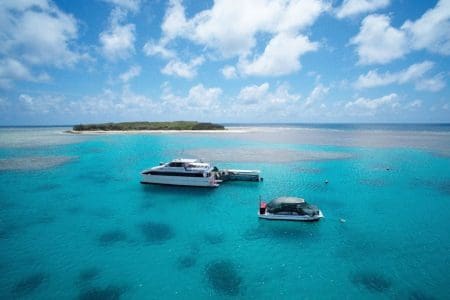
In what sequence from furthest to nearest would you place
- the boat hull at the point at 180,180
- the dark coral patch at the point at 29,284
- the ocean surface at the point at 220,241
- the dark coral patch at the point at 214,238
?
the boat hull at the point at 180,180 < the dark coral patch at the point at 214,238 < the ocean surface at the point at 220,241 < the dark coral patch at the point at 29,284

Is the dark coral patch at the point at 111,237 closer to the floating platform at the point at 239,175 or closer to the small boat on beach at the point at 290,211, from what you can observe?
the small boat on beach at the point at 290,211

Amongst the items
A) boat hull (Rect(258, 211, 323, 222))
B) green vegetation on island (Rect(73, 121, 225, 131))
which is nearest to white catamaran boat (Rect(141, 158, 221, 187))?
boat hull (Rect(258, 211, 323, 222))

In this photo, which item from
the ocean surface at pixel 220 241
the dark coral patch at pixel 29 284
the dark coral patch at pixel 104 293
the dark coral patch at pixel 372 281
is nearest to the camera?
the dark coral patch at pixel 104 293

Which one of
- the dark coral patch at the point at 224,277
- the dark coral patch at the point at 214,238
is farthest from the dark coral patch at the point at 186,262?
the dark coral patch at the point at 214,238

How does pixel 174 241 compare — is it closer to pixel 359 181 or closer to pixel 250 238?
pixel 250 238

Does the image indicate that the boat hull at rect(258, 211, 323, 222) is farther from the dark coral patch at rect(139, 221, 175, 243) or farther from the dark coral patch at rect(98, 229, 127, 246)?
the dark coral patch at rect(98, 229, 127, 246)

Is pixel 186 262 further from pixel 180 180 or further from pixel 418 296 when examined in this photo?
pixel 180 180
